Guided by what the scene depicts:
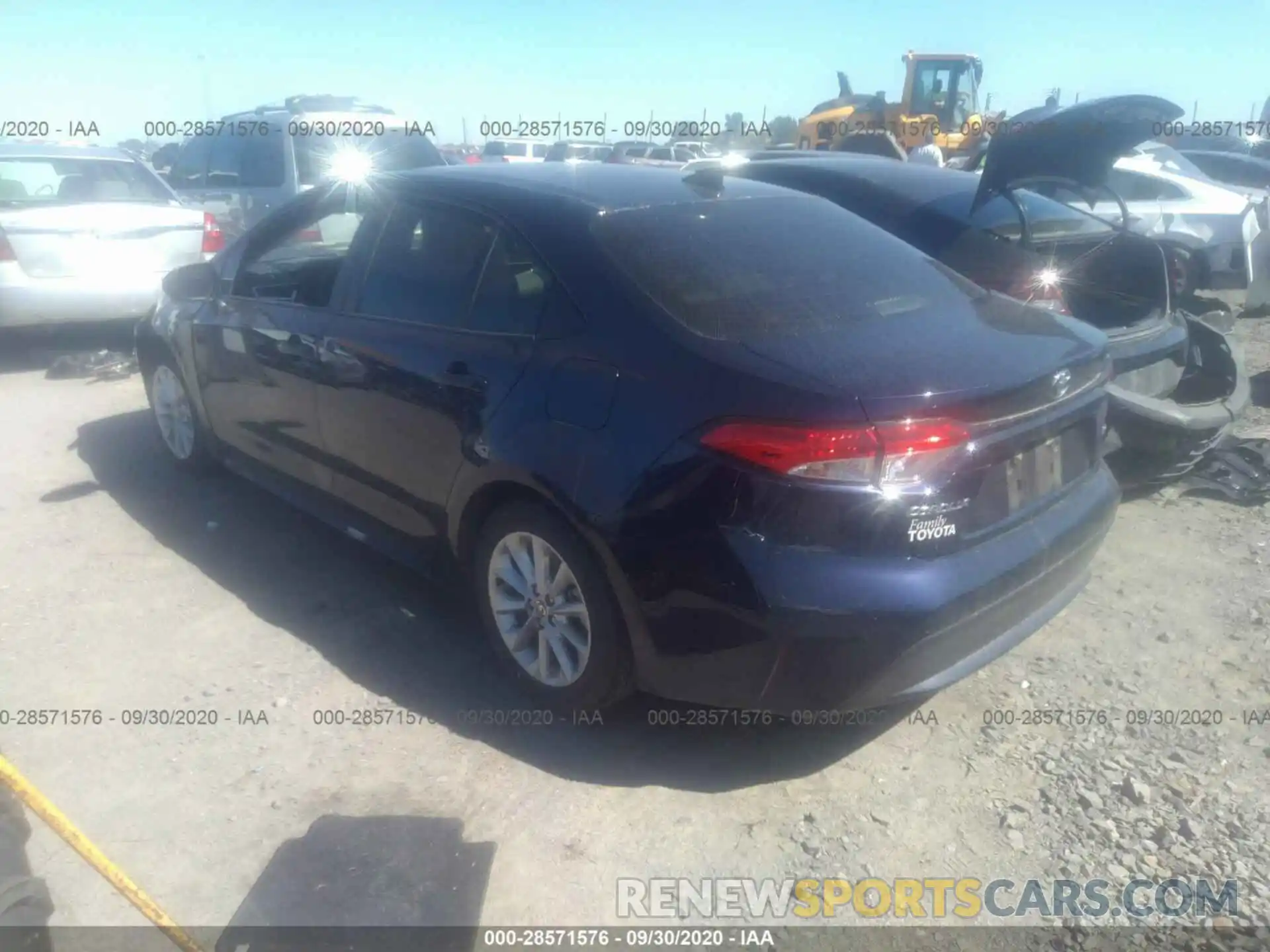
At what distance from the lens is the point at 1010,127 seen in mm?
4648

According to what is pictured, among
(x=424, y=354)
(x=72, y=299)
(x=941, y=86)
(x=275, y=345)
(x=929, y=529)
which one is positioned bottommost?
(x=72, y=299)

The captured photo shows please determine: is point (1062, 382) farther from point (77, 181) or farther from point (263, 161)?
point (263, 161)

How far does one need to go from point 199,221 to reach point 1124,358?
673 centimetres

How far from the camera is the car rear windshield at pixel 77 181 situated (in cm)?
809

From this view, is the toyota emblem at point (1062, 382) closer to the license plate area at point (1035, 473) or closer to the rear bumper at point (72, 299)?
the license plate area at point (1035, 473)

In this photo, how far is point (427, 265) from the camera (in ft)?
12.0

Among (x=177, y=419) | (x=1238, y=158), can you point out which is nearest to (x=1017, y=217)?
(x=177, y=419)

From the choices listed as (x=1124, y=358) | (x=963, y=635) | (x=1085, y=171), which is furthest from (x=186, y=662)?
(x=1085, y=171)

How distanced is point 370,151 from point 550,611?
23.9 ft

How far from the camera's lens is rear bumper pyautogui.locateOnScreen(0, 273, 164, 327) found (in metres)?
7.32

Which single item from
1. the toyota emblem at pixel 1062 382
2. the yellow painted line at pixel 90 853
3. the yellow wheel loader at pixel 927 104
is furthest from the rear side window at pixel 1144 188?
the yellow wheel loader at pixel 927 104

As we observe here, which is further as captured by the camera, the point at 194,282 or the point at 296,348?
the point at 194,282

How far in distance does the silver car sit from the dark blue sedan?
4.37 m

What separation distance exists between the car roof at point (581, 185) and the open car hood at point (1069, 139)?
127 centimetres
